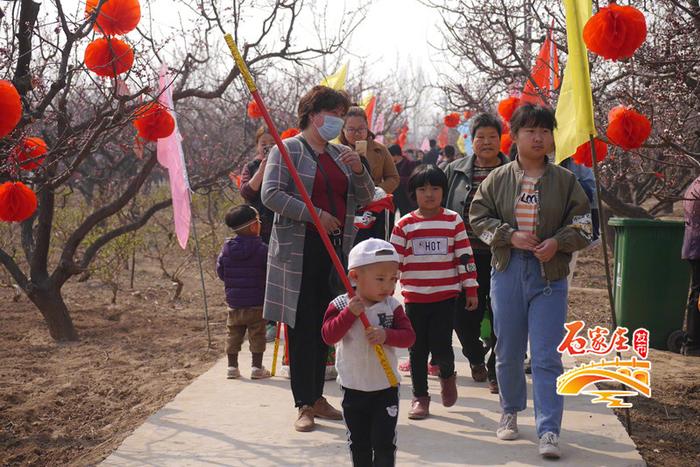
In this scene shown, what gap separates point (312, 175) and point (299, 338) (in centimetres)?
86

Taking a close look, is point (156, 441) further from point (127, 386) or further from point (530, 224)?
point (530, 224)

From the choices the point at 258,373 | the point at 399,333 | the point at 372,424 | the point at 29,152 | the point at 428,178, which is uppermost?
the point at 29,152

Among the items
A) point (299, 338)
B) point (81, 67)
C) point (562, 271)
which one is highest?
point (81, 67)

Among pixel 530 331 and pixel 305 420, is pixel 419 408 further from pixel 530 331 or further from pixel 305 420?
pixel 530 331

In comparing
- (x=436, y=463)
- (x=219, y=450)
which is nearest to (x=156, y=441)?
(x=219, y=450)

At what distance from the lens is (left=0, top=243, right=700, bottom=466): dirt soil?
4801mm

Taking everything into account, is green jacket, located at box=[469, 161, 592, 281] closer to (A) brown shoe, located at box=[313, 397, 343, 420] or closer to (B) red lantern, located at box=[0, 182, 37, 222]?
(A) brown shoe, located at box=[313, 397, 343, 420]

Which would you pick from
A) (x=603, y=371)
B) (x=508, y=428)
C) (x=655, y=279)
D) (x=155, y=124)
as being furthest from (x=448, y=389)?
(x=655, y=279)

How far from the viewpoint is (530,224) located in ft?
14.3

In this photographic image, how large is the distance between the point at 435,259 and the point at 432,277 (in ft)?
0.35

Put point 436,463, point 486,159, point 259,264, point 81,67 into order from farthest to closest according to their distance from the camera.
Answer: point 259,264 < point 486,159 < point 81,67 < point 436,463

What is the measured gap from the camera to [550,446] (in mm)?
4156

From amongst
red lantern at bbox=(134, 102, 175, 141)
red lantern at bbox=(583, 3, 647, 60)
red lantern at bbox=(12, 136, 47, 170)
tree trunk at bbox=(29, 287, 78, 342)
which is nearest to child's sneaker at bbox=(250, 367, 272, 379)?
red lantern at bbox=(134, 102, 175, 141)

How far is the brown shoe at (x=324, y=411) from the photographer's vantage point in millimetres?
4891
